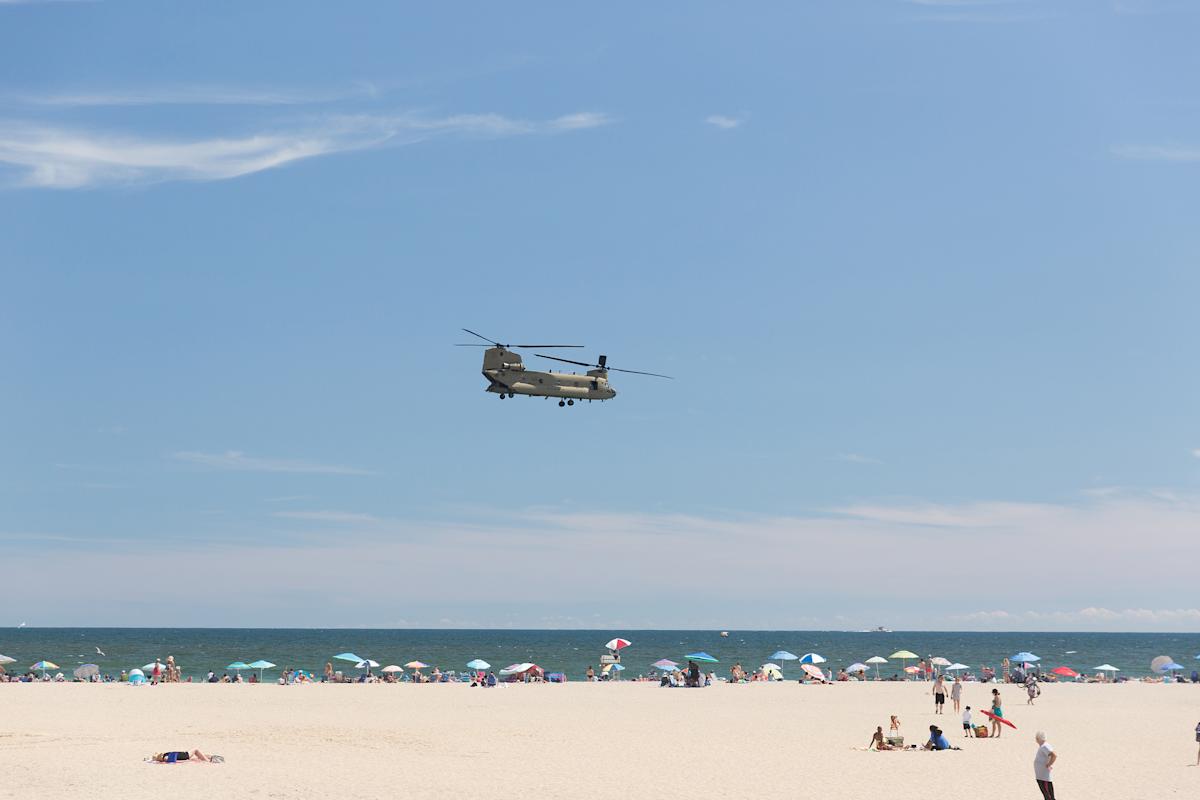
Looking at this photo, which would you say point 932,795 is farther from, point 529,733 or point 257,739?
point 257,739

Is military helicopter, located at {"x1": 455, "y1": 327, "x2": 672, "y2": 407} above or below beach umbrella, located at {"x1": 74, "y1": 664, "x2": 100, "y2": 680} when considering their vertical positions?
above

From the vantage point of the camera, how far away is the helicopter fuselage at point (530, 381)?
4328cm

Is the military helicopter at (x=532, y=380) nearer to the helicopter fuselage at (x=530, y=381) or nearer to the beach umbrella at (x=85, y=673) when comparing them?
the helicopter fuselage at (x=530, y=381)

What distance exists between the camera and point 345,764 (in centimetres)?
2530

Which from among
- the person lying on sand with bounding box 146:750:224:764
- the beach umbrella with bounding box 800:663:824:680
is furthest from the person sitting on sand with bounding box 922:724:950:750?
the beach umbrella with bounding box 800:663:824:680

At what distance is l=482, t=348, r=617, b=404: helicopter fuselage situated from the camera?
43.3 m

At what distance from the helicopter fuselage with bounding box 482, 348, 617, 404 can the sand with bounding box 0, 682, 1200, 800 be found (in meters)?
11.9

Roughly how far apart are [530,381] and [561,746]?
1734cm

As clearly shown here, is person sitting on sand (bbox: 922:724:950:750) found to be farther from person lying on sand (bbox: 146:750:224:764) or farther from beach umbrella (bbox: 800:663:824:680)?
beach umbrella (bbox: 800:663:824:680)

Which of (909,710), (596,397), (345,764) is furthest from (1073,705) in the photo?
(345,764)

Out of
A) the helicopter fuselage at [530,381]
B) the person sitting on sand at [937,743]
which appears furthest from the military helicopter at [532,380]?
the person sitting on sand at [937,743]

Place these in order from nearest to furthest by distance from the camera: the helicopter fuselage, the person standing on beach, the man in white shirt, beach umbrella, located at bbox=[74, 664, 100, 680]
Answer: the man in white shirt, the person standing on beach, the helicopter fuselage, beach umbrella, located at bbox=[74, 664, 100, 680]

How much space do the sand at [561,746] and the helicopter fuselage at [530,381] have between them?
11.9 meters

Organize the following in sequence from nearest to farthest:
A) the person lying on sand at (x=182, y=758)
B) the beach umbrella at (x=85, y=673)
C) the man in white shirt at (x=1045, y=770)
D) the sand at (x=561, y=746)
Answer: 1. the man in white shirt at (x=1045, y=770)
2. the sand at (x=561, y=746)
3. the person lying on sand at (x=182, y=758)
4. the beach umbrella at (x=85, y=673)
